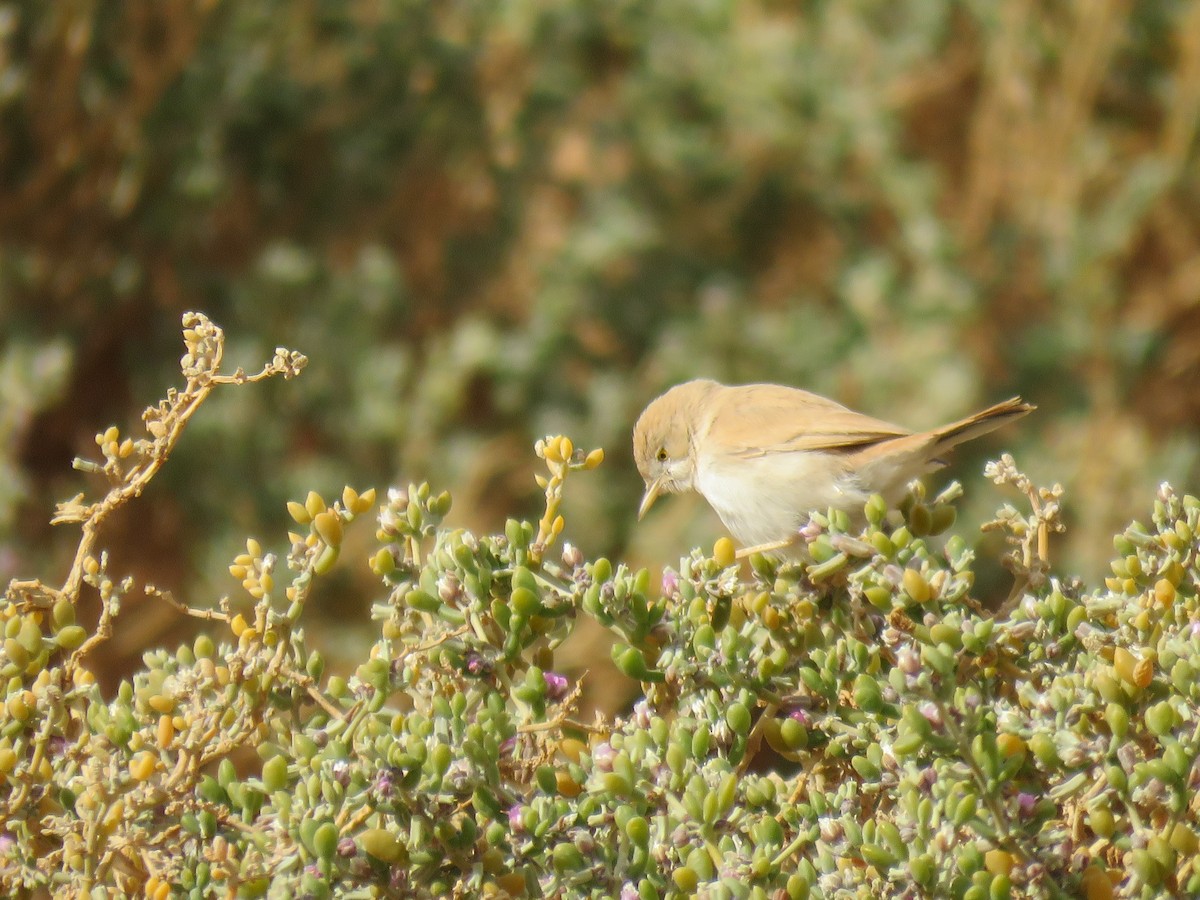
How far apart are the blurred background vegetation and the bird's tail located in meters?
2.79

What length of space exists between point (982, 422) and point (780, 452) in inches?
23.2

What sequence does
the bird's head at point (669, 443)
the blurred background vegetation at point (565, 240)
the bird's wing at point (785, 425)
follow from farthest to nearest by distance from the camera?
the blurred background vegetation at point (565, 240)
the bird's head at point (669, 443)
the bird's wing at point (785, 425)

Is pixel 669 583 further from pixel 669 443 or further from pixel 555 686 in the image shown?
pixel 669 443

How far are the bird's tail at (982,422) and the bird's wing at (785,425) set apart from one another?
130 mm

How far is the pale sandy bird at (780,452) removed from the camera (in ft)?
10.3

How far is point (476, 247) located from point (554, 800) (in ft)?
15.9

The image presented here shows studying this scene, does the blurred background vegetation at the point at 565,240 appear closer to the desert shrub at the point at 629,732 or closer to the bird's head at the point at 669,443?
the bird's head at the point at 669,443

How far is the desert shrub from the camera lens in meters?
1.71

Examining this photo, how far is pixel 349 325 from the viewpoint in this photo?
5797 millimetres

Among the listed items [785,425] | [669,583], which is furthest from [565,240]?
[669,583]

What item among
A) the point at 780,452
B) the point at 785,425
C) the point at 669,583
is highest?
the point at 785,425

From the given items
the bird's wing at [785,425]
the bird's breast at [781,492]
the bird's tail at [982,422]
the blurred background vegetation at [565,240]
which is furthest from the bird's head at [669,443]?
the blurred background vegetation at [565,240]

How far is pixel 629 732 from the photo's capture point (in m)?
1.95

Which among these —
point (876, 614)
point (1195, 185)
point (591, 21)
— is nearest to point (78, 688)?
point (876, 614)
